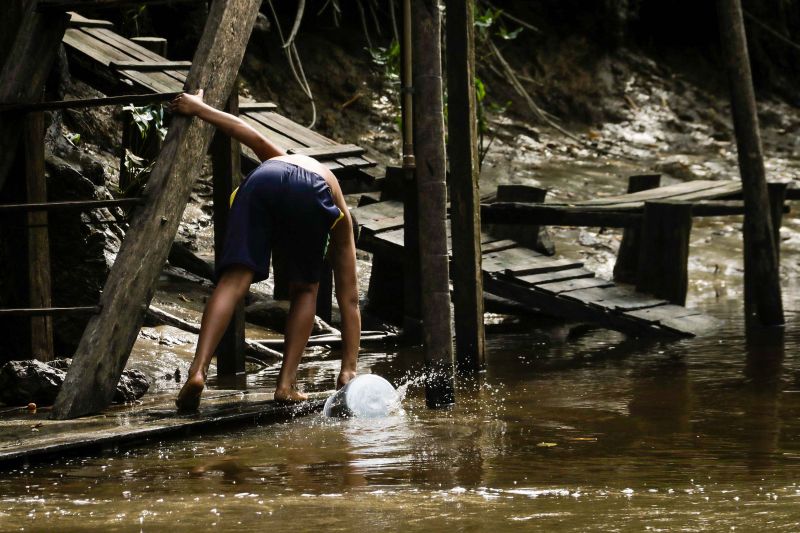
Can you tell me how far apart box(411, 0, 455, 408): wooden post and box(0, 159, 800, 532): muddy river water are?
9.1 inches

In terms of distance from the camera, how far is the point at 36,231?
6.17 meters

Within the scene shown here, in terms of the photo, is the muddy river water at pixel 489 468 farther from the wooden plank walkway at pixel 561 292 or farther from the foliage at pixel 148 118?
the foliage at pixel 148 118

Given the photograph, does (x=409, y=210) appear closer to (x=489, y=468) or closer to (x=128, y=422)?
(x=128, y=422)

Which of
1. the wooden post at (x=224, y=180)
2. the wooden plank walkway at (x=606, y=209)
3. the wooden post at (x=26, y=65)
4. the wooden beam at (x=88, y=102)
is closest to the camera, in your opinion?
the wooden beam at (x=88, y=102)

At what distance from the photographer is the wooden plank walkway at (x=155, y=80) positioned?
7668 millimetres

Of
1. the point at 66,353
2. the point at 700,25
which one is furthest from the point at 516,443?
the point at 700,25

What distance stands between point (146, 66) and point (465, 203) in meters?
2.17

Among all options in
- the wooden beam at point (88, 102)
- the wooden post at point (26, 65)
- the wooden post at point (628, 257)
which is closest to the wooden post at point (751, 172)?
the wooden post at point (628, 257)

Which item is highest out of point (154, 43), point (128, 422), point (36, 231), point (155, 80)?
point (154, 43)

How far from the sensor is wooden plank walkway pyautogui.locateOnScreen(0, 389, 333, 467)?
4.54 metres

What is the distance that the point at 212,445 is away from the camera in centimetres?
482

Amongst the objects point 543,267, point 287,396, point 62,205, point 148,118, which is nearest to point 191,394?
point 287,396

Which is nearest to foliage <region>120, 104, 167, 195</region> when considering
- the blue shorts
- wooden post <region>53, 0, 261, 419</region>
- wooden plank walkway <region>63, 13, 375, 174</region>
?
wooden plank walkway <region>63, 13, 375, 174</region>

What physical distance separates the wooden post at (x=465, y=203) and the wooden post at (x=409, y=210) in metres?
0.61
